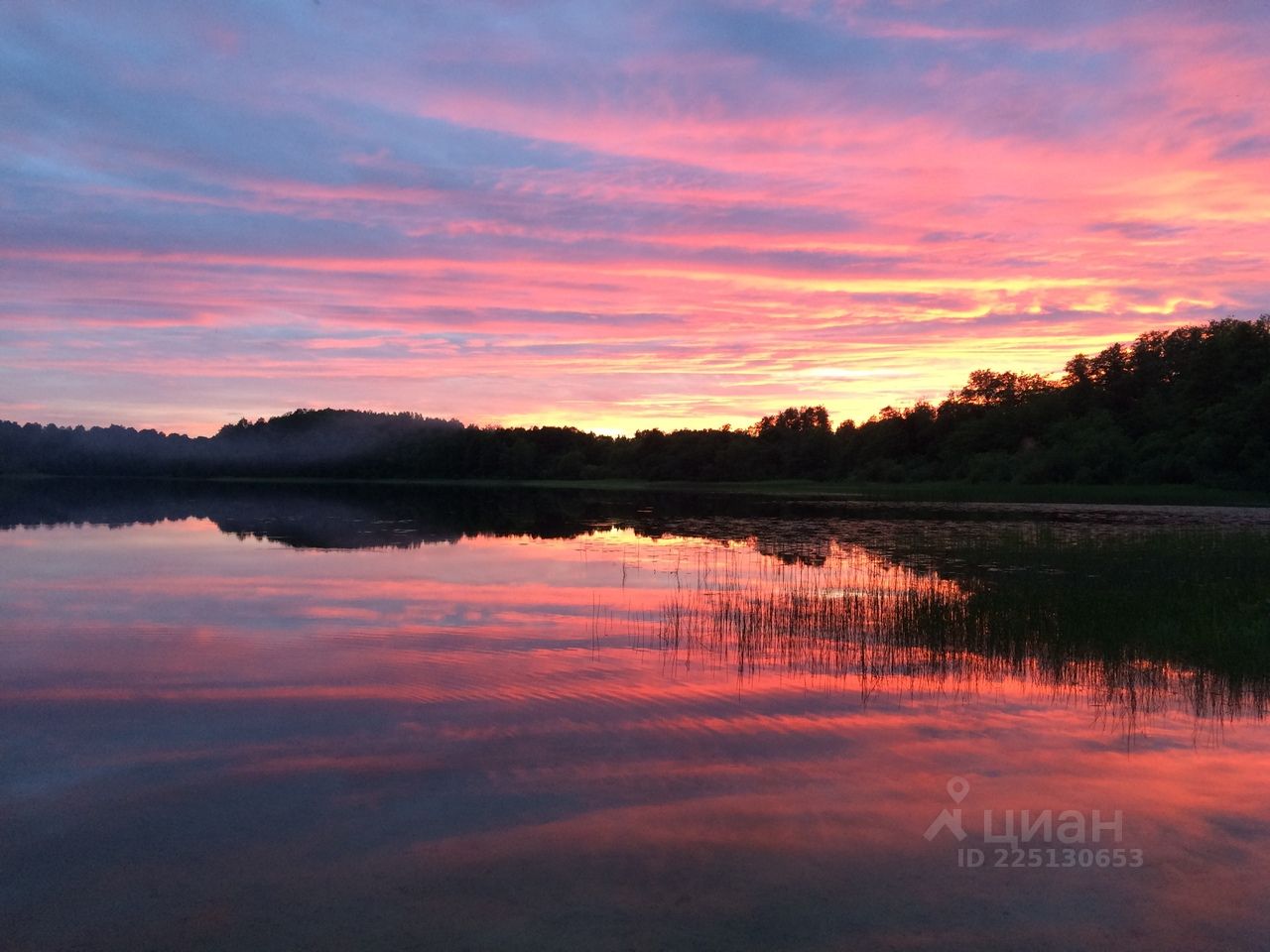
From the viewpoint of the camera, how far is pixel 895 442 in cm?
10938

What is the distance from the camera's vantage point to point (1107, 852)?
19.1 ft

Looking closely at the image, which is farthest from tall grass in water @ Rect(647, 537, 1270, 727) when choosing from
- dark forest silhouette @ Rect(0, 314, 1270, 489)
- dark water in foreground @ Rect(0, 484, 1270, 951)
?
dark forest silhouette @ Rect(0, 314, 1270, 489)

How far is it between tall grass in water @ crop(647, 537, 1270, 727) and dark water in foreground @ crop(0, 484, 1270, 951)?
87 mm

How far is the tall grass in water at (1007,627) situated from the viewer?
33.8 feet

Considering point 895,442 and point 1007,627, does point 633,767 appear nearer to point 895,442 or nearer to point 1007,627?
point 1007,627

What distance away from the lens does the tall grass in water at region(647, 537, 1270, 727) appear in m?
10.3

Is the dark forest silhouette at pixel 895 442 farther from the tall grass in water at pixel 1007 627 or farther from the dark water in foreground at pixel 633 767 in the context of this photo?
the dark water in foreground at pixel 633 767

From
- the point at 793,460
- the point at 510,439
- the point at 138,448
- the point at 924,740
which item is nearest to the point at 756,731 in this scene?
the point at 924,740

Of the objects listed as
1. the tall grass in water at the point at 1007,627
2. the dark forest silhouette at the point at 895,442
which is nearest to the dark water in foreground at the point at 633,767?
the tall grass in water at the point at 1007,627

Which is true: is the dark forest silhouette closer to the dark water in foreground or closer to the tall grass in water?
the tall grass in water

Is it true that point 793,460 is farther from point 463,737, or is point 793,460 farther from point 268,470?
point 463,737

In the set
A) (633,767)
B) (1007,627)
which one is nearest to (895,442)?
(1007,627)

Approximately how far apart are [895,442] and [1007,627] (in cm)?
9994

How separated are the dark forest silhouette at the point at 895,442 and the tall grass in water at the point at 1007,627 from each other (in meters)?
50.2
